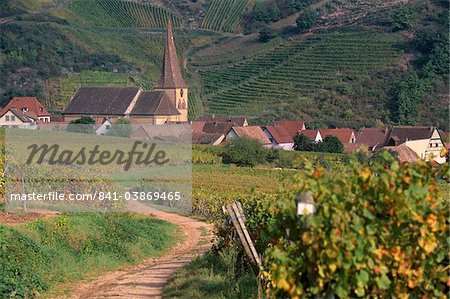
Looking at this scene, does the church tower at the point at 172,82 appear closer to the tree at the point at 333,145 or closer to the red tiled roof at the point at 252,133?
the red tiled roof at the point at 252,133

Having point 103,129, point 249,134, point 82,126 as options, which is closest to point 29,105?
point 82,126

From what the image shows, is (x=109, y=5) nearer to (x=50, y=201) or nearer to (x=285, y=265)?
(x=50, y=201)

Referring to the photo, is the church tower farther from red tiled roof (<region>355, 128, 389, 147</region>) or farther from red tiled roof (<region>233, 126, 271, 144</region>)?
red tiled roof (<region>355, 128, 389, 147</region>)

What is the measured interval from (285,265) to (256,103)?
64.6 metres

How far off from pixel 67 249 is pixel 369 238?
9478 mm

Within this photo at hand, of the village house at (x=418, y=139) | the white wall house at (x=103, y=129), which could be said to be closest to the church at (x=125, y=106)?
the white wall house at (x=103, y=129)

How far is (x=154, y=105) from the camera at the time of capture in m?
57.7

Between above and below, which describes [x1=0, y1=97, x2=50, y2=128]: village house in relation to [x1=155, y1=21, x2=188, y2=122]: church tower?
below

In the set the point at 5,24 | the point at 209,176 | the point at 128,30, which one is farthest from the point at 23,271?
the point at 128,30

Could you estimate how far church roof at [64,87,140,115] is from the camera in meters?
Result: 58.2

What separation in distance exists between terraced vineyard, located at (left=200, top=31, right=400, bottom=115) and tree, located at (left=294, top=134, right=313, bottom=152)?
17270 millimetres

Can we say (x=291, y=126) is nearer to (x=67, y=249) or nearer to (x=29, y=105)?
(x=29, y=105)

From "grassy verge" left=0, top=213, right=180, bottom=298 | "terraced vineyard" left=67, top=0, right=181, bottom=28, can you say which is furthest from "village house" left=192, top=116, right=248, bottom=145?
"terraced vineyard" left=67, top=0, right=181, bottom=28

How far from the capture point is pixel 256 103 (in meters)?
69.9
